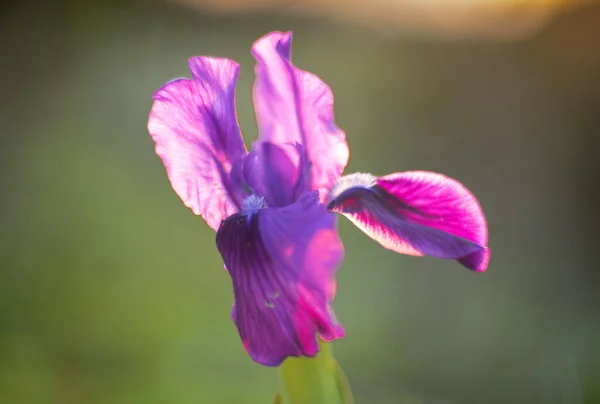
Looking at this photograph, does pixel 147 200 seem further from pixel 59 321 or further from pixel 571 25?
pixel 571 25

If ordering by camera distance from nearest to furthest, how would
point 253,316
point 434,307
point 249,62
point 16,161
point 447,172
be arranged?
point 253,316 < point 434,307 < point 16,161 < point 447,172 < point 249,62

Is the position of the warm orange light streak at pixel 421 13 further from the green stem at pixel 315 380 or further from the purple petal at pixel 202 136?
the green stem at pixel 315 380

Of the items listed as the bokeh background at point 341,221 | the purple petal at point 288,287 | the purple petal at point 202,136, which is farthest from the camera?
the bokeh background at point 341,221

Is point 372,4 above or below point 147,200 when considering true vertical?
above

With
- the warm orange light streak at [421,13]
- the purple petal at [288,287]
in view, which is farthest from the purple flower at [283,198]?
the warm orange light streak at [421,13]

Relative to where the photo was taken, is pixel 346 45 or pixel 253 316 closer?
pixel 253 316

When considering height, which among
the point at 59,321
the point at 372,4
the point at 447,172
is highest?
the point at 372,4

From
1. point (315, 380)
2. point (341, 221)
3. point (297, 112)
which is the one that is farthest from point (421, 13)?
point (315, 380)

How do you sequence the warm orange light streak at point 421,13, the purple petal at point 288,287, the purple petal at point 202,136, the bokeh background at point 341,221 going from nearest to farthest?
the purple petal at point 288,287
the purple petal at point 202,136
the bokeh background at point 341,221
the warm orange light streak at point 421,13

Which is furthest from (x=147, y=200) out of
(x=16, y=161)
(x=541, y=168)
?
(x=541, y=168)
